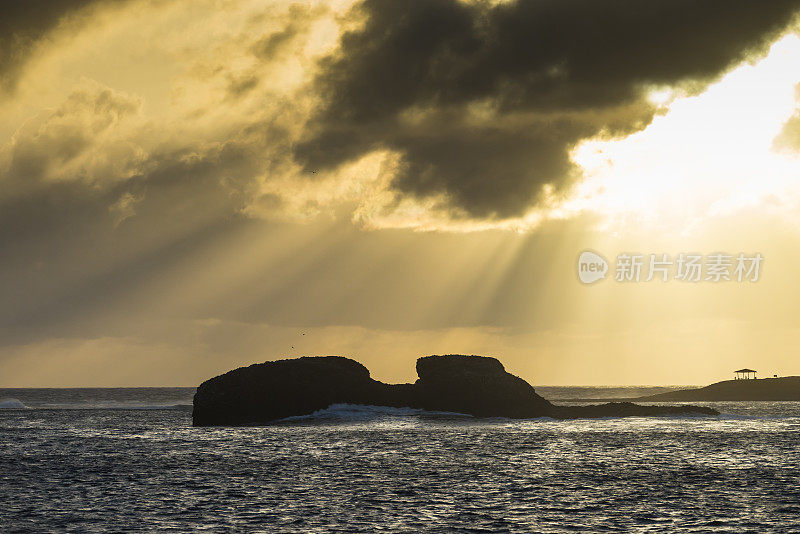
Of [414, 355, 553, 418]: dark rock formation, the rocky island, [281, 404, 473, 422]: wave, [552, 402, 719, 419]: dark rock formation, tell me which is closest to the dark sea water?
the rocky island

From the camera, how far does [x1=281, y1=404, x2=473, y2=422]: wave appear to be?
100 meters

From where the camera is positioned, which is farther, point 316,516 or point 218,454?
point 218,454

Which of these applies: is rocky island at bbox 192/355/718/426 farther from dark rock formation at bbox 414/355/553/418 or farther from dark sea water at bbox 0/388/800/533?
dark sea water at bbox 0/388/800/533

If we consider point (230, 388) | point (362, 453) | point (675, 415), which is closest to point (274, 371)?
point (230, 388)

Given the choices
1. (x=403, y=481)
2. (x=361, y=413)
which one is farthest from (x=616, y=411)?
(x=403, y=481)

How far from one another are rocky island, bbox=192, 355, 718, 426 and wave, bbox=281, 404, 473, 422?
0.63m

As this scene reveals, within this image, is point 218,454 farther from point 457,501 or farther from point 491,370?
point 491,370

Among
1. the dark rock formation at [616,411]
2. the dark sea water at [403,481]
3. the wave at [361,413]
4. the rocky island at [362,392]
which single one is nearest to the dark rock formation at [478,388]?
the rocky island at [362,392]

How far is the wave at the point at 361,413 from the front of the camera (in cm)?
10006

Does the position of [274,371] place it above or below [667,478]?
above

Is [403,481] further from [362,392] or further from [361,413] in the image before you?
[362,392]

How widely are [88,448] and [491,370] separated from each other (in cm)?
5585

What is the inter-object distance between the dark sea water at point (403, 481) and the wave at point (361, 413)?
22027mm

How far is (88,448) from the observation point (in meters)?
63.1
